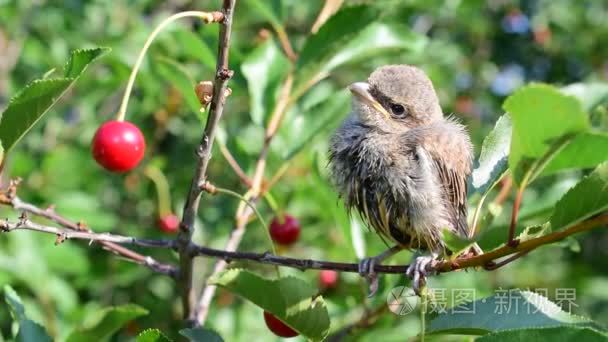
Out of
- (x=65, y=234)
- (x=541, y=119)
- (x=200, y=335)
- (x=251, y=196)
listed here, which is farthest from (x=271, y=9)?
(x=541, y=119)

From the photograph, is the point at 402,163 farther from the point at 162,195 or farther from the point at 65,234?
the point at 162,195

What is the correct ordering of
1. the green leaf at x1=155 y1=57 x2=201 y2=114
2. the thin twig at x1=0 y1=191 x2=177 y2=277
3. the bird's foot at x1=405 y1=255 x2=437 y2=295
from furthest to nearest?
the green leaf at x1=155 y1=57 x2=201 y2=114
the bird's foot at x1=405 y1=255 x2=437 y2=295
the thin twig at x1=0 y1=191 x2=177 y2=277

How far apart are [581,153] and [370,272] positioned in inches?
31.5

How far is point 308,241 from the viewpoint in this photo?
14.7 ft

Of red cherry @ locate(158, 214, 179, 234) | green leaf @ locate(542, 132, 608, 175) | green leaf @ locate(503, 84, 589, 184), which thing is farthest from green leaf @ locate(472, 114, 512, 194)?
red cherry @ locate(158, 214, 179, 234)

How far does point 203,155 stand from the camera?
213 cm

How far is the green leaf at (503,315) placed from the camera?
217cm

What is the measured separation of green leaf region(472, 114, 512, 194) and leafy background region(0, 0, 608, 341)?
599mm

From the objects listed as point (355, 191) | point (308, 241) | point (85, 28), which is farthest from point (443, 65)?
point (355, 191)

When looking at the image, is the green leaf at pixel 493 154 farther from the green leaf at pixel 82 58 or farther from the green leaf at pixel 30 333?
the green leaf at pixel 30 333

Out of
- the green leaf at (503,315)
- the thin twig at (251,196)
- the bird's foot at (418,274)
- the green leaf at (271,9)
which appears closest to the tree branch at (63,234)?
the thin twig at (251,196)

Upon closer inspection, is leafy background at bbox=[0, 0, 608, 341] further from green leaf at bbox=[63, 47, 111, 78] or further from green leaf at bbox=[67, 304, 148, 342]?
green leaf at bbox=[63, 47, 111, 78]

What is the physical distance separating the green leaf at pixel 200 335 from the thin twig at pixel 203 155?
0.29 m

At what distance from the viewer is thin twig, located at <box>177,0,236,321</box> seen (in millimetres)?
1974
